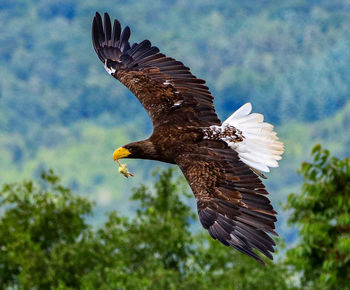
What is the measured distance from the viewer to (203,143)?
28.5 ft

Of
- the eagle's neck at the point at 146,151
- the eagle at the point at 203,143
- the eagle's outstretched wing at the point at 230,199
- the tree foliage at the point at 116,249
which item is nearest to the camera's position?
the eagle's outstretched wing at the point at 230,199

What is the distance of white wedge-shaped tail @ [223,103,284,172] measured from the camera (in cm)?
886

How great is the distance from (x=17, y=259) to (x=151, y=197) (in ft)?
13.9

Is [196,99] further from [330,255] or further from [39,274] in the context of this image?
[39,274]

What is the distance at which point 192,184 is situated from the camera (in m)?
8.19

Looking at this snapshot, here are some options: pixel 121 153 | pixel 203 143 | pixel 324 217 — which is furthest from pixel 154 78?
pixel 324 217

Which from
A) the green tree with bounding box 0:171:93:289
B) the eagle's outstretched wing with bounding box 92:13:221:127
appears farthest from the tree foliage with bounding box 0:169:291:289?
the eagle's outstretched wing with bounding box 92:13:221:127

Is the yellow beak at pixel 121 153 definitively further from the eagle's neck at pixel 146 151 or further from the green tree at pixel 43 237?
the green tree at pixel 43 237

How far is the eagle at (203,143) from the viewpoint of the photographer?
25.6 feet

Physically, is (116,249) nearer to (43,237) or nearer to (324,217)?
(43,237)

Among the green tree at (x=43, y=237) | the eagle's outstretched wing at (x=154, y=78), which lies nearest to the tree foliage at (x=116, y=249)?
the green tree at (x=43, y=237)

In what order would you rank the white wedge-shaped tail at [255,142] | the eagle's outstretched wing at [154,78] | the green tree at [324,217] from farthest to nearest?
the green tree at [324,217] < the eagle's outstretched wing at [154,78] < the white wedge-shaped tail at [255,142]

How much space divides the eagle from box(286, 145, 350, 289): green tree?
13.6ft

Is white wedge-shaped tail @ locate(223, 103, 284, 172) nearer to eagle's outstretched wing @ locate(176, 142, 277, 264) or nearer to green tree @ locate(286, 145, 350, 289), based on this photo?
eagle's outstretched wing @ locate(176, 142, 277, 264)
